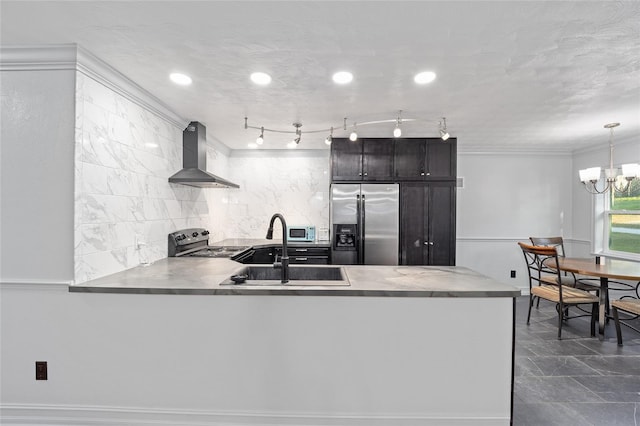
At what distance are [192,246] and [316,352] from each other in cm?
213

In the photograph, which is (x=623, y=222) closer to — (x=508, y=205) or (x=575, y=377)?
(x=508, y=205)

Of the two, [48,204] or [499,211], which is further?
[499,211]

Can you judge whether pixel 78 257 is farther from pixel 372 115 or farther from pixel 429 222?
pixel 429 222

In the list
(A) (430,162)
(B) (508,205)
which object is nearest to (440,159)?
(A) (430,162)

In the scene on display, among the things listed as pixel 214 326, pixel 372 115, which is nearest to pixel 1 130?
pixel 214 326

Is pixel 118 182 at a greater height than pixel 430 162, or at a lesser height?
lesser

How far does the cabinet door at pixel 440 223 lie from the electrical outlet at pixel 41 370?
3.80 m

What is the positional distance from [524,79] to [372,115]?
4.13 feet

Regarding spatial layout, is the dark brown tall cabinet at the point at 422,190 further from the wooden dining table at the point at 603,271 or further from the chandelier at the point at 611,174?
the chandelier at the point at 611,174

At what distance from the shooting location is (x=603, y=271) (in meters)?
3.02

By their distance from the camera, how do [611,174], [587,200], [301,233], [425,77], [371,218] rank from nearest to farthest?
[425,77] < [611,174] < [371,218] < [301,233] < [587,200]

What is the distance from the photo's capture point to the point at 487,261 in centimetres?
486

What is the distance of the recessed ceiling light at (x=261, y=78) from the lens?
83.7 inches

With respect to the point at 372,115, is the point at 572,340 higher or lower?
lower
